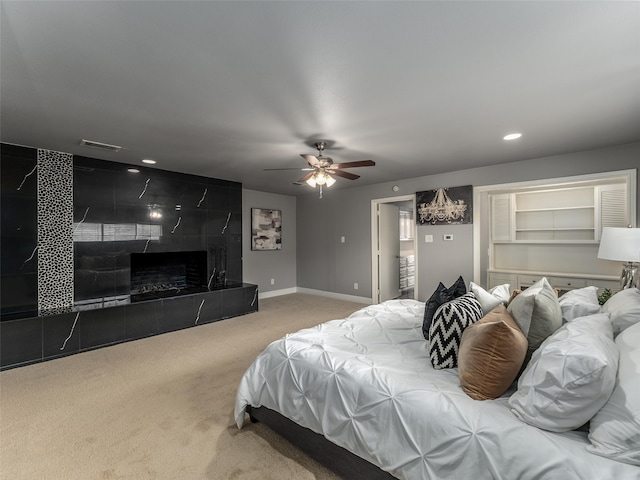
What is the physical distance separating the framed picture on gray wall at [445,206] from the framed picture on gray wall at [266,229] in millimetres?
3106

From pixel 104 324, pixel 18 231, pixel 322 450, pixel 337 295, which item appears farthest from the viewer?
pixel 337 295

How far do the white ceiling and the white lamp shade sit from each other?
1032 mm

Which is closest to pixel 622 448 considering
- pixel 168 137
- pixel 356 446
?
pixel 356 446

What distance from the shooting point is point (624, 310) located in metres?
1.56

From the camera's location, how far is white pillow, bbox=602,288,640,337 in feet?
4.91

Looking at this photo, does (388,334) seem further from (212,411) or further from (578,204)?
(578,204)

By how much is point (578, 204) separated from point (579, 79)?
343 centimetres

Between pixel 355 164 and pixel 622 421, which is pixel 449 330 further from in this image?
pixel 355 164

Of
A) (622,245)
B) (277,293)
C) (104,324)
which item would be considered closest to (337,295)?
(277,293)

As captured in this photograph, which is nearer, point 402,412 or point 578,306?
point 402,412

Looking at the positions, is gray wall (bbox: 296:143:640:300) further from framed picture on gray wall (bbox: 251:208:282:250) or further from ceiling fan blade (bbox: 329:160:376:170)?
ceiling fan blade (bbox: 329:160:376:170)

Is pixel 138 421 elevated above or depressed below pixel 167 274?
below

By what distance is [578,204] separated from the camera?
4613 mm

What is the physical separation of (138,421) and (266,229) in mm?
4686
